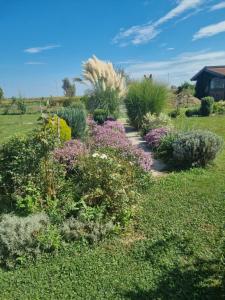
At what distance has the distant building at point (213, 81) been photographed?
2832 centimetres

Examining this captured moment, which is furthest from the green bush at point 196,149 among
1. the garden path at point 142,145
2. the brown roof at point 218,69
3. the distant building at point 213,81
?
the brown roof at point 218,69

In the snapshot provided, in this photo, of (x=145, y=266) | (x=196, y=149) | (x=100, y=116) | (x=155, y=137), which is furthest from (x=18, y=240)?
(x=100, y=116)

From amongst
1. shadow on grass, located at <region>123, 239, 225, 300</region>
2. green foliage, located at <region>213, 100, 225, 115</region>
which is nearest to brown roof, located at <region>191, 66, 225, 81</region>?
green foliage, located at <region>213, 100, 225, 115</region>

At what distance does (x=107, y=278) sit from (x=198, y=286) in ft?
3.02

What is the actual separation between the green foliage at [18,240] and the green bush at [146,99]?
8.35 metres

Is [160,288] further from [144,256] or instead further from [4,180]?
[4,180]

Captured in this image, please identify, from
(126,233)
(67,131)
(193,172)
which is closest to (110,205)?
(126,233)

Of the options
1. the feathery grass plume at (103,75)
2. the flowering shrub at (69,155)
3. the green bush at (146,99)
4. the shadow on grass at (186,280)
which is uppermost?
the feathery grass plume at (103,75)

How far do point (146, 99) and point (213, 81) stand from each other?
20.1 m

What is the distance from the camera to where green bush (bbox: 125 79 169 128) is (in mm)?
11453

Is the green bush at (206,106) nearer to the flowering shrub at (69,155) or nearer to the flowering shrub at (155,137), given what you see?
the flowering shrub at (155,137)

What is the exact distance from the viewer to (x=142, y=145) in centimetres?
898

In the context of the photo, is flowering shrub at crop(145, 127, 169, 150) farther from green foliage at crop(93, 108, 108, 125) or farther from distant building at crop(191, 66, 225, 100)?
distant building at crop(191, 66, 225, 100)

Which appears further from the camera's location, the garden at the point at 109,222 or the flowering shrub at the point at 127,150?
the flowering shrub at the point at 127,150
